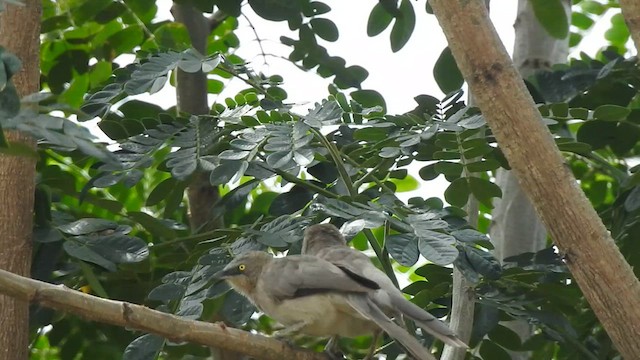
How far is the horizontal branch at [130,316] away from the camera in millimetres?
2500

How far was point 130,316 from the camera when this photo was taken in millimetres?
2580

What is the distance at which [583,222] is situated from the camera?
2.94 meters

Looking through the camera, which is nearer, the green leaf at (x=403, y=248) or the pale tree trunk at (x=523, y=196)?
Answer: the green leaf at (x=403, y=248)

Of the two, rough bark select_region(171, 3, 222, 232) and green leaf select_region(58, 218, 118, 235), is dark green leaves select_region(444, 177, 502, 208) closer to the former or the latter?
rough bark select_region(171, 3, 222, 232)

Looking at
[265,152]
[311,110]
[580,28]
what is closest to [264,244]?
[265,152]

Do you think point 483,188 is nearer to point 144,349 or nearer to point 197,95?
point 144,349

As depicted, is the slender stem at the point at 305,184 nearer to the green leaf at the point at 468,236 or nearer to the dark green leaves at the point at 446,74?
the green leaf at the point at 468,236

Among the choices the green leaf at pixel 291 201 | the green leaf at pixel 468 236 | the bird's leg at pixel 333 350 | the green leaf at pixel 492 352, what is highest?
the green leaf at pixel 468 236

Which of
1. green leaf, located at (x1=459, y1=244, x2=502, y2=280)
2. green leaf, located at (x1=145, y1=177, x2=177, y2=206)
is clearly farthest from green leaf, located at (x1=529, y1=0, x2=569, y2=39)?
green leaf, located at (x1=145, y1=177, x2=177, y2=206)

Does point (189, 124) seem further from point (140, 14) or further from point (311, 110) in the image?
point (140, 14)

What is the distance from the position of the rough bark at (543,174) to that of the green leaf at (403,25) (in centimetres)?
157

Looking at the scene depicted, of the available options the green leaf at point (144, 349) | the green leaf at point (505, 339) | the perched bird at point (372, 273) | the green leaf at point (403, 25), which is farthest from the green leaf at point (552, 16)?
the green leaf at point (144, 349)

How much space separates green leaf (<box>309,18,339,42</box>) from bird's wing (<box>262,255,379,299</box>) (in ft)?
5.38

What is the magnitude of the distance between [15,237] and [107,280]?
699 mm
